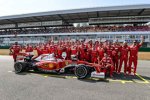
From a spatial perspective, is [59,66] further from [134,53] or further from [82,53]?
[134,53]

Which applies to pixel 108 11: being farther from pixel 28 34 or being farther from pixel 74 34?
pixel 28 34

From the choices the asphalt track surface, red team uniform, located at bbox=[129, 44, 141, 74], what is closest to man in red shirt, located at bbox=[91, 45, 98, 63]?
red team uniform, located at bbox=[129, 44, 141, 74]

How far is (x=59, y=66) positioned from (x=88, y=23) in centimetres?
3558

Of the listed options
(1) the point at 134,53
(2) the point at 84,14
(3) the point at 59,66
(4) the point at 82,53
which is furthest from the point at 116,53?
(2) the point at 84,14

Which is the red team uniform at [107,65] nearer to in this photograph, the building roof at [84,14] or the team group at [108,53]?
the team group at [108,53]

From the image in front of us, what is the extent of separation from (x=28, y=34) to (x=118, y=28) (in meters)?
21.1

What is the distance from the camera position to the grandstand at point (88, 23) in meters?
36.9

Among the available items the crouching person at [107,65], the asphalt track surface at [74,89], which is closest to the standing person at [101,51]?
the crouching person at [107,65]

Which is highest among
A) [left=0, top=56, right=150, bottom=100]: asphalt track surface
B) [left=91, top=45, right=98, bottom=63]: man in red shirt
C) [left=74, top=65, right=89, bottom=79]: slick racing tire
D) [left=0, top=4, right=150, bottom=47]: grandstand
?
[left=0, top=4, right=150, bottom=47]: grandstand

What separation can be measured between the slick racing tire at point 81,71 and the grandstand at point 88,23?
29863mm

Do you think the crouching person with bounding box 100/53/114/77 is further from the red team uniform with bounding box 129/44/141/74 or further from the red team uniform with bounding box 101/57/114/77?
the red team uniform with bounding box 129/44/141/74

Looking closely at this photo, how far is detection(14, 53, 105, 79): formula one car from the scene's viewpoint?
7.96 m

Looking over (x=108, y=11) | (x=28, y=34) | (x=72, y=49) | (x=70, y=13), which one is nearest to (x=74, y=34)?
(x=70, y=13)

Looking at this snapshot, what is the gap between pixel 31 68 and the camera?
9562mm
